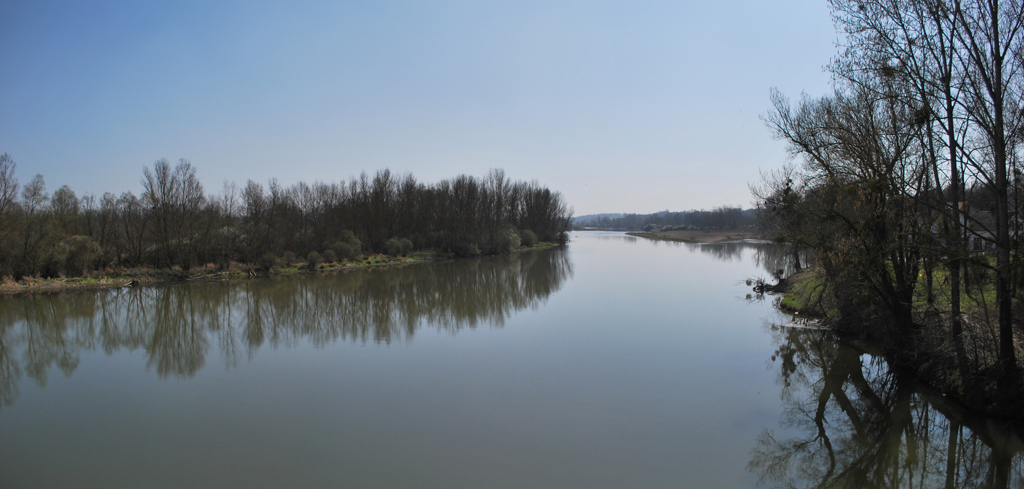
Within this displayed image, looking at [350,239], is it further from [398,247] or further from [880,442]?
[880,442]

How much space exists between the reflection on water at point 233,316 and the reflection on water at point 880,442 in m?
7.85

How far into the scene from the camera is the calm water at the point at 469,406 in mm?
5539

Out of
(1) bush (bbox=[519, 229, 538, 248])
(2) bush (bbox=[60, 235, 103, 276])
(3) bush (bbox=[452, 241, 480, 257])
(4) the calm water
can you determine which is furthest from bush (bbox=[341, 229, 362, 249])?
(1) bush (bbox=[519, 229, 538, 248])

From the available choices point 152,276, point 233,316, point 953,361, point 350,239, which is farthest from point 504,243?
point 953,361

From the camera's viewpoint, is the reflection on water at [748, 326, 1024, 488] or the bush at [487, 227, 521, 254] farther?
the bush at [487, 227, 521, 254]

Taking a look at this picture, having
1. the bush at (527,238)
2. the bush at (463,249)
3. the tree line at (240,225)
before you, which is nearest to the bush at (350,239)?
the tree line at (240,225)

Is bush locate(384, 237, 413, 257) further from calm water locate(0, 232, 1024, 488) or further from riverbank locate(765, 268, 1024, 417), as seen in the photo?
riverbank locate(765, 268, 1024, 417)

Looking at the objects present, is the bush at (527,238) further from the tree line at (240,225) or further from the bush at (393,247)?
the bush at (393,247)

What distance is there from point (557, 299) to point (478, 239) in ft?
81.9

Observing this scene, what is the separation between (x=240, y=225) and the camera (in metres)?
27.8

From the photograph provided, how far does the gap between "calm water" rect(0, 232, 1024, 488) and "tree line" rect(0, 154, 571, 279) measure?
941 centimetres

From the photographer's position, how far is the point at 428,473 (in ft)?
17.9

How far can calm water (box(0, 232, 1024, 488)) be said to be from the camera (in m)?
5.54

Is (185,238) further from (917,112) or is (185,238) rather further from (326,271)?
(917,112)
